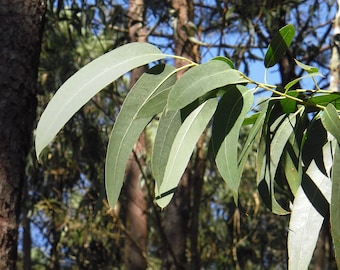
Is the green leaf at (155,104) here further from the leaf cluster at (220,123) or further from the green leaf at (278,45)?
the green leaf at (278,45)

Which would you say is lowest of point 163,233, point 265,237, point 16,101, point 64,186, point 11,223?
point 11,223

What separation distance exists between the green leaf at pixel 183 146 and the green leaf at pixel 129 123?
70 mm

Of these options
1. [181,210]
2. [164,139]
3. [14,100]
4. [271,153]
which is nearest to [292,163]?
[271,153]

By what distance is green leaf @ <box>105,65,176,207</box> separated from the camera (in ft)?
4.23

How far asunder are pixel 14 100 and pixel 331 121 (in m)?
0.93

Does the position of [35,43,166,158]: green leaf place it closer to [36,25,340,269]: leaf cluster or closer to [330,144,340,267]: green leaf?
[36,25,340,269]: leaf cluster

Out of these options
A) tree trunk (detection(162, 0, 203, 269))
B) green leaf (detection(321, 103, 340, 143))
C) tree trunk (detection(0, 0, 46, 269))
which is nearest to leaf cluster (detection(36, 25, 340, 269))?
green leaf (detection(321, 103, 340, 143))

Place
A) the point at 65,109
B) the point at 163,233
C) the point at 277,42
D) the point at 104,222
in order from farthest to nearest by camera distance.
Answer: the point at 104,222, the point at 163,233, the point at 277,42, the point at 65,109

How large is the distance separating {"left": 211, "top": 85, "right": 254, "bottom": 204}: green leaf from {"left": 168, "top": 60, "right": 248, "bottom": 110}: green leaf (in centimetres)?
3

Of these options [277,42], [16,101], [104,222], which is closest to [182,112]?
[277,42]

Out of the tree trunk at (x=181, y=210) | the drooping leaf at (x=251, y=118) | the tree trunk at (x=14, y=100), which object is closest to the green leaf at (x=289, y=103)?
the drooping leaf at (x=251, y=118)

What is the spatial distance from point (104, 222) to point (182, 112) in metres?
5.14

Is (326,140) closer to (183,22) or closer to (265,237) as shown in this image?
(183,22)

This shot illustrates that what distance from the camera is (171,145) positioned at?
4.40 ft
